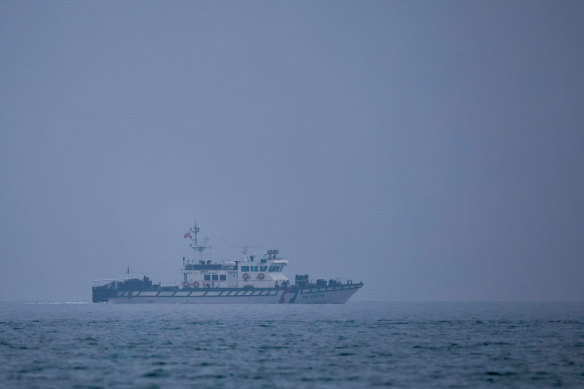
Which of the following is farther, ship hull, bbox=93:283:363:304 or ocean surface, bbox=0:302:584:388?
ship hull, bbox=93:283:363:304

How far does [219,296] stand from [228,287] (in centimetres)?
177

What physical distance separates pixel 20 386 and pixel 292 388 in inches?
371

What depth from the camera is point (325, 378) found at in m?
29.6

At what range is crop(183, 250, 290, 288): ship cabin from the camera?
11138 centimetres

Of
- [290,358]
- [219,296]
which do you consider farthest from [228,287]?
[290,358]

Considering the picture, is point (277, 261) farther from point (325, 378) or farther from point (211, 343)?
point (325, 378)

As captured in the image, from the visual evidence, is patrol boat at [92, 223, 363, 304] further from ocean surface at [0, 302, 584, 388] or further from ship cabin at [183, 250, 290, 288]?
ocean surface at [0, 302, 584, 388]

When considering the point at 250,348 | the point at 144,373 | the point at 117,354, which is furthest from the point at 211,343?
the point at 144,373

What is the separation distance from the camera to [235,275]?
11156 cm

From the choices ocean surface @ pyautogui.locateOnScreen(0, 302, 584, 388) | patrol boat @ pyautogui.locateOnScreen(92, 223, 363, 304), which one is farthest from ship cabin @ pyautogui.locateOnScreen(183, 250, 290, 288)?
ocean surface @ pyautogui.locateOnScreen(0, 302, 584, 388)

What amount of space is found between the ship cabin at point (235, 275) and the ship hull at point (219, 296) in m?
1.15

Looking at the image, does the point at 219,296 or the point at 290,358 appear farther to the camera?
the point at 219,296

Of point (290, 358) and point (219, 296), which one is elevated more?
point (219, 296)

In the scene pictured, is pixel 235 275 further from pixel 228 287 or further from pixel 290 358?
pixel 290 358
